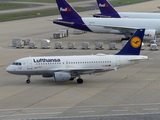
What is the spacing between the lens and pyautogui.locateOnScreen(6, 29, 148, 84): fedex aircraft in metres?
40.3

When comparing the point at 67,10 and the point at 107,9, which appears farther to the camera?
the point at 107,9

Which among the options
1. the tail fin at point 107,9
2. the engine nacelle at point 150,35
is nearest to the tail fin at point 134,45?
the engine nacelle at point 150,35

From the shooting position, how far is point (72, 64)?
1618 inches

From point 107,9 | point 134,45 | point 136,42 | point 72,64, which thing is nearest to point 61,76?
point 72,64

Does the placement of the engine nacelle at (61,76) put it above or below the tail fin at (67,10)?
below

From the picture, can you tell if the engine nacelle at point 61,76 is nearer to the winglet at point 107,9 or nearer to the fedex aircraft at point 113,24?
the fedex aircraft at point 113,24

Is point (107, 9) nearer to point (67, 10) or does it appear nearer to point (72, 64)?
point (67, 10)

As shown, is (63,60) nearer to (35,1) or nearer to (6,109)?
(6,109)

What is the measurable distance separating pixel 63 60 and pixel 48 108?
944cm

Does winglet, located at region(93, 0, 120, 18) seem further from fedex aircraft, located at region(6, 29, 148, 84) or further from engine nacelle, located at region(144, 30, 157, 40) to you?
fedex aircraft, located at region(6, 29, 148, 84)

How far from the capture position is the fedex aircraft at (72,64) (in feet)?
132

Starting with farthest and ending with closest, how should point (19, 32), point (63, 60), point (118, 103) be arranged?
1. point (19, 32)
2. point (63, 60)
3. point (118, 103)

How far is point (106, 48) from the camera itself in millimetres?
65938

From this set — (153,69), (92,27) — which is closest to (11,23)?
(92,27)
